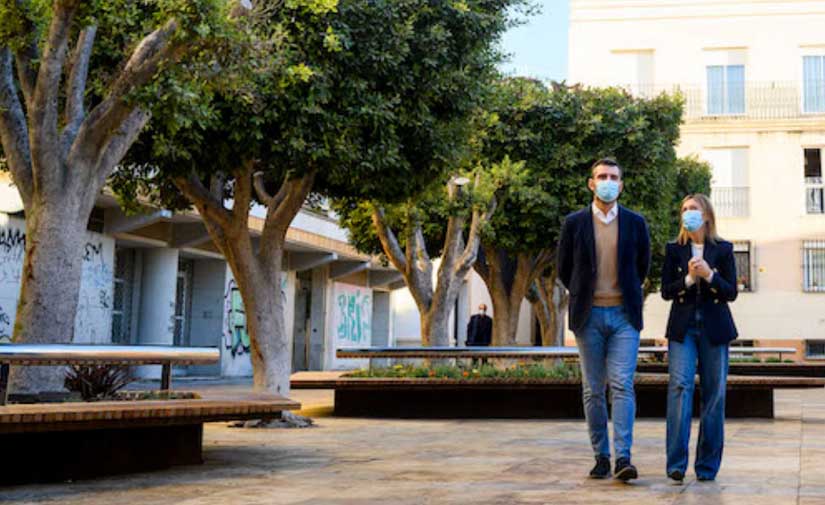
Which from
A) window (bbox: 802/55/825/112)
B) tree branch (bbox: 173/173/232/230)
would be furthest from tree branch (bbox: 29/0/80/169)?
window (bbox: 802/55/825/112)

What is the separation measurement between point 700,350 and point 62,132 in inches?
219

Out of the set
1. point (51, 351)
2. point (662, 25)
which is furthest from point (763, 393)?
point (662, 25)

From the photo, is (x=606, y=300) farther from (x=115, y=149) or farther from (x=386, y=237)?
(x=386, y=237)

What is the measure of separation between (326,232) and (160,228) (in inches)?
303

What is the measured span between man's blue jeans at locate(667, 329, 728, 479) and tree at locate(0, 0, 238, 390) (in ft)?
14.3

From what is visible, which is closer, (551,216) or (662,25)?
(551,216)

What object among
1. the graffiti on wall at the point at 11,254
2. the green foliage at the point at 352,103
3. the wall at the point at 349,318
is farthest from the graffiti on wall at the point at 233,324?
the green foliage at the point at 352,103

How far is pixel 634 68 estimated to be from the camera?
37781 millimetres

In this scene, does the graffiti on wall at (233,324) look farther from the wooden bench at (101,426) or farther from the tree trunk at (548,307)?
the wooden bench at (101,426)

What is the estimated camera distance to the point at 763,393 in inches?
555

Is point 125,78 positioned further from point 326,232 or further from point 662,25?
point 662,25

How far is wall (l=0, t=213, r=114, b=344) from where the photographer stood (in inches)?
748

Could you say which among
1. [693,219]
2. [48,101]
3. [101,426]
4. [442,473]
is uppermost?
[48,101]

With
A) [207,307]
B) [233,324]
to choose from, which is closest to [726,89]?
[233,324]
